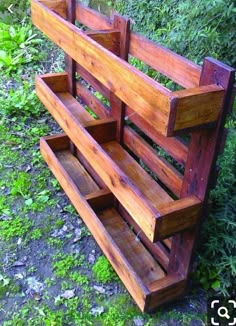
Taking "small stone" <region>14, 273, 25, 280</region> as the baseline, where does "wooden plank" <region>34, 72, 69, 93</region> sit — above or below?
above

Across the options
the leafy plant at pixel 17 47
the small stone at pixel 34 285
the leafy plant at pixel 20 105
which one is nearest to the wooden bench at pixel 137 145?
the small stone at pixel 34 285

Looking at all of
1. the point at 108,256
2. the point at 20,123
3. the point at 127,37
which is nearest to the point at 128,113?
the point at 127,37

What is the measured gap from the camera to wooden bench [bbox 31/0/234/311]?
157cm

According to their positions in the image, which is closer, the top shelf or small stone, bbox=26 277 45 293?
the top shelf

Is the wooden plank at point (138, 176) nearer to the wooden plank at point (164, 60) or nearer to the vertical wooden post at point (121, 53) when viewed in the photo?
the vertical wooden post at point (121, 53)

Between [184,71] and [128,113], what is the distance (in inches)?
29.8

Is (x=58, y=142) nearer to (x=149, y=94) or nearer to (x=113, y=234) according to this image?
(x=113, y=234)

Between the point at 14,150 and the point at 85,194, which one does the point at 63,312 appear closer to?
the point at 85,194

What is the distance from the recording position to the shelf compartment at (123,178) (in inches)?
71.7

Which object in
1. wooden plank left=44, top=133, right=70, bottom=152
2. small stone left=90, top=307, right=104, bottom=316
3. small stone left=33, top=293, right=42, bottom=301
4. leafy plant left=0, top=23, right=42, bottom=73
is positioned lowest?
small stone left=33, top=293, right=42, bottom=301

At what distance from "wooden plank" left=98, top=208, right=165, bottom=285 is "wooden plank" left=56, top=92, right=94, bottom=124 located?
2.38ft

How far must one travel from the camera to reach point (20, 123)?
392cm

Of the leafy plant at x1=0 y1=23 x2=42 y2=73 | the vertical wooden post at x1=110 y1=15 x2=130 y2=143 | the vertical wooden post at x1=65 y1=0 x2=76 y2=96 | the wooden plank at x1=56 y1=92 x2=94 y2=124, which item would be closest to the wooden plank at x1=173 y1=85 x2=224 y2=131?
the vertical wooden post at x1=110 y1=15 x2=130 y2=143

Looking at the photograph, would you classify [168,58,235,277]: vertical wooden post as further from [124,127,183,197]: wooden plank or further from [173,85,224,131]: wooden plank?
[124,127,183,197]: wooden plank
